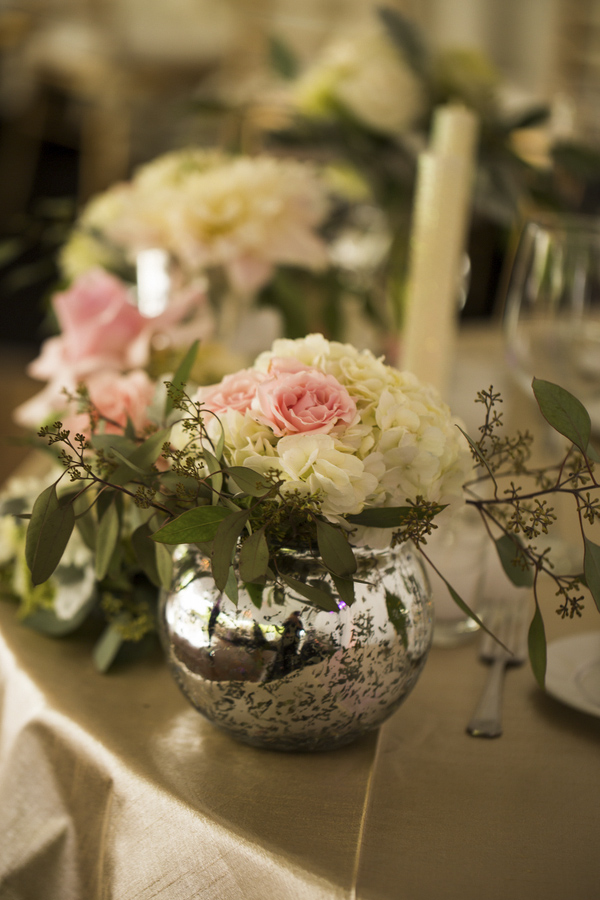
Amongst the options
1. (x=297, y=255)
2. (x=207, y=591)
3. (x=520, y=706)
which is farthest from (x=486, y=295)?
(x=207, y=591)

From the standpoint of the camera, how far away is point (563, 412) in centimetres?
46

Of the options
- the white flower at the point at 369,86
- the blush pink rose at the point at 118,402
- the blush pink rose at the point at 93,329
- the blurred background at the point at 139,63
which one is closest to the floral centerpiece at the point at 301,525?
the blush pink rose at the point at 118,402

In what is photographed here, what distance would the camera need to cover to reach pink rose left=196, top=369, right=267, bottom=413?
0.48m

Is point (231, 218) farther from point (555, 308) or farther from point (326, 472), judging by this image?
point (326, 472)

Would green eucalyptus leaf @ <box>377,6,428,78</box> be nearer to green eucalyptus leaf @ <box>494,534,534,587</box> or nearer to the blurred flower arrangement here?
the blurred flower arrangement

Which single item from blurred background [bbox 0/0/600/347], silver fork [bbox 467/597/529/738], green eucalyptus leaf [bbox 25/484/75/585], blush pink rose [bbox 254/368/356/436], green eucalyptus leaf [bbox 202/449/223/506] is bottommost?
blurred background [bbox 0/0/600/347]

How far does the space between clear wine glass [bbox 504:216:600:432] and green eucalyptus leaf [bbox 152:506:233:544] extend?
59 cm

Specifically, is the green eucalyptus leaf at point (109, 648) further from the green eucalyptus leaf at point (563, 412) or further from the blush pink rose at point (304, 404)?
the green eucalyptus leaf at point (563, 412)

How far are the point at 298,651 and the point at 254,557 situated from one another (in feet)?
0.25

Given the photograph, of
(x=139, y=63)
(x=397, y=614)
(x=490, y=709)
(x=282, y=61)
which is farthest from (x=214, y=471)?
(x=139, y=63)

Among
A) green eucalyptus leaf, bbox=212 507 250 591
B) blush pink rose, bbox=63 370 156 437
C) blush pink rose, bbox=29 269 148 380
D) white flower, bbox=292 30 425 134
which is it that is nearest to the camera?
green eucalyptus leaf, bbox=212 507 250 591

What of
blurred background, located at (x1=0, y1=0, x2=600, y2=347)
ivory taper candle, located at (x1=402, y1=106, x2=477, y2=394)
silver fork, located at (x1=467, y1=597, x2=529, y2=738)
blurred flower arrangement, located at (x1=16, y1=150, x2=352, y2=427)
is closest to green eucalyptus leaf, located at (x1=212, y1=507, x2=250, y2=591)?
silver fork, located at (x1=467, y1=597, x2=529, y2=738)

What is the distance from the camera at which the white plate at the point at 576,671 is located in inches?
22.7

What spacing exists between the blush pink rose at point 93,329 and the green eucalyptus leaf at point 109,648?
276 mm
